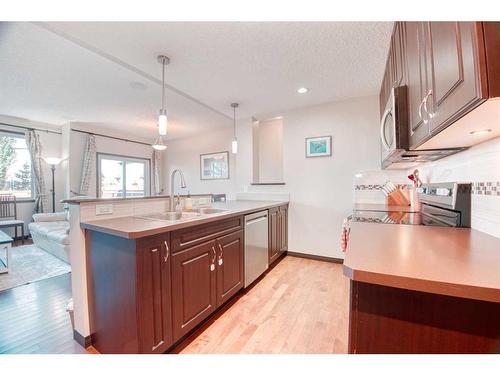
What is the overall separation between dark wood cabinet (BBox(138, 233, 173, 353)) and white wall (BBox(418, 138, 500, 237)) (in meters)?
1.66

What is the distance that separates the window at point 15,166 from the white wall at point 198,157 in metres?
2.82

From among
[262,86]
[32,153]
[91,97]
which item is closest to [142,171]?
[32,153]

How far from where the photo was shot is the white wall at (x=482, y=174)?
3.05 feet

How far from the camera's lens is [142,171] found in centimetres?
590

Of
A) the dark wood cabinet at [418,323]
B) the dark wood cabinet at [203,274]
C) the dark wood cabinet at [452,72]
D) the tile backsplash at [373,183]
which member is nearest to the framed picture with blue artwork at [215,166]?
the tile backsplash at [373,183]

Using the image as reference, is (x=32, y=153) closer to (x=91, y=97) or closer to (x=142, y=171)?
(x=142, y=171)

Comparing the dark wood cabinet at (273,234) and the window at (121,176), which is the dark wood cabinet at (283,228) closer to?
the dark wood cabinet at (273,234)

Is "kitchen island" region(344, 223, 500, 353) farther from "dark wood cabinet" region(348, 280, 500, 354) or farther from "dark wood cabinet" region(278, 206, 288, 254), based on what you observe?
"dark wood cabinet" region(278, 206, 288, 254)

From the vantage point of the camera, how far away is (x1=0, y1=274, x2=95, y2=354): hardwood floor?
148cm

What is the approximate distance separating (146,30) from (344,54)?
5.53 ft

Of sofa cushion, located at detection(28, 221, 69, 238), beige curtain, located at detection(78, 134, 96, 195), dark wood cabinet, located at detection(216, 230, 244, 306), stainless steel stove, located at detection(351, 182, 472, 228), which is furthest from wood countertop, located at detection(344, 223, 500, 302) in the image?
beige curtain, located at detection(78, 134, 96, 195)

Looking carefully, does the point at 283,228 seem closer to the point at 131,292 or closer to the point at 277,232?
the point at 277,232

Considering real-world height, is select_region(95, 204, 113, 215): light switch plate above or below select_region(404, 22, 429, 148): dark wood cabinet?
below
